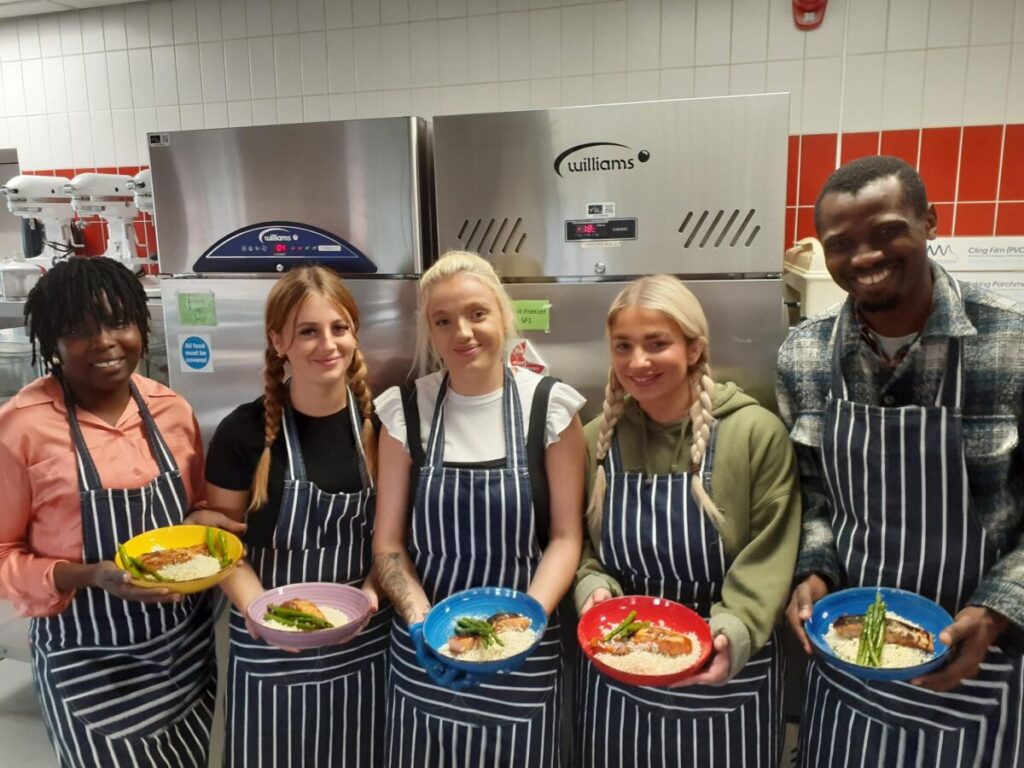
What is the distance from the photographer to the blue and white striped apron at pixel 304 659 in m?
1.62

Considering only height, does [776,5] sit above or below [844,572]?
above

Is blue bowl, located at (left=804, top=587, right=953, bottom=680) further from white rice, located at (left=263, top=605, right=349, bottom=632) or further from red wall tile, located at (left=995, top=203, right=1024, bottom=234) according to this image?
red wall tile, located at (left=995, top=203, right=1024, bottom=234)

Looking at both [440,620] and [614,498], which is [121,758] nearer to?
[440,620]

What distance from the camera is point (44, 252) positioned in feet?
11.2

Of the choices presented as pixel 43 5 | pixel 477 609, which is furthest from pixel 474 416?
pixel 43 5

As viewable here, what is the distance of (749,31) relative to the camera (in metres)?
2.73

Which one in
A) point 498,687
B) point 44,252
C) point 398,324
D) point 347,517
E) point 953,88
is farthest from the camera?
point 44,252

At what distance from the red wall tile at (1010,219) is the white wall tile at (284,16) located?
2.89m

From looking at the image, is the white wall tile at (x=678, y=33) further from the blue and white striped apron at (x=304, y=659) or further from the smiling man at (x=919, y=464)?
the blue and white striped apron at (x=304, y=659)

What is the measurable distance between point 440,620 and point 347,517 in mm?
353

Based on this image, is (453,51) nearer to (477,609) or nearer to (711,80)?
(711,80)

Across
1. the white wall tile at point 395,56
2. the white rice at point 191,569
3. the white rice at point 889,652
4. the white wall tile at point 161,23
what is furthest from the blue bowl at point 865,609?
the white wall tile at point 161,23

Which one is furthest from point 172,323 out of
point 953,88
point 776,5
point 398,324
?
point 953,88

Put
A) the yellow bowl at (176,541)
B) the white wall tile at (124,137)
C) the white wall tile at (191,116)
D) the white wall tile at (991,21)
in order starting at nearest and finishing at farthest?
the yellow bowl at (176,541), the white wall tile at (991,21), the white wall tile at (191,116), the white wall tile at (124,137)
